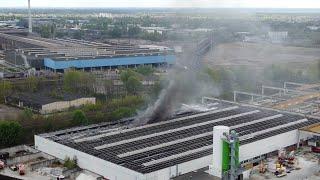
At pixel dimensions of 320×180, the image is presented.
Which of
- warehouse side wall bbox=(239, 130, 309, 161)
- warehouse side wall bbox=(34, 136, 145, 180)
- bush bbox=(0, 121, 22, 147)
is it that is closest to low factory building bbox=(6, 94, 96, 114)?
bush bbox=(0, 121, 22, 147)

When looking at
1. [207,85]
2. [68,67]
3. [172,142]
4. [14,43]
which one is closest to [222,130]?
[172,142]

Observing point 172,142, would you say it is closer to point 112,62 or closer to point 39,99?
point 39,99

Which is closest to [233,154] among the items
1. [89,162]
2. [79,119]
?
[89,162]

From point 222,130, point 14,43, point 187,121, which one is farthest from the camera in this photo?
point 14,43

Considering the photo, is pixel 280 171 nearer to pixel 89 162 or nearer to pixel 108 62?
pixel 89 162

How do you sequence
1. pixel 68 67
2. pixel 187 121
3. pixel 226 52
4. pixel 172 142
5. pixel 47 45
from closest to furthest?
pixel 172 142, pixel 187 121, pixel 68 67, pixel 226 52, pixel 47 45
